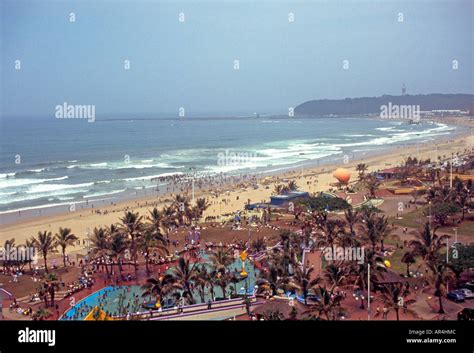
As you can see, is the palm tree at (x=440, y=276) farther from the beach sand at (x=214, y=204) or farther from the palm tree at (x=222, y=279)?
the beach sand at (x=214, y=204)

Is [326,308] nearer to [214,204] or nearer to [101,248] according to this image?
Answer: [101,248]

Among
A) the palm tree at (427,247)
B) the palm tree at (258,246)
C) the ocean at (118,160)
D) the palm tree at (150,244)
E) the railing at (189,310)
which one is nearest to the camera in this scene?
the railing at (189,310)

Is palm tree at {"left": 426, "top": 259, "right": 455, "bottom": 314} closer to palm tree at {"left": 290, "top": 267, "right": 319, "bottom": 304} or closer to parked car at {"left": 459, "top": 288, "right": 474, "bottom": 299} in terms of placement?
parked car at {"left": 459, "top": 288, "right": 474, "bottom": 299}

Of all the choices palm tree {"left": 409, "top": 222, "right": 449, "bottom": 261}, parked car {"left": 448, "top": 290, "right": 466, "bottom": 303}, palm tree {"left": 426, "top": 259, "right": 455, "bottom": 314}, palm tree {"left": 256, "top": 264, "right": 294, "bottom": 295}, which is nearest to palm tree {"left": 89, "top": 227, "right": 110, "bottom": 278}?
palm tree {"left": 256, "top": 264, "right": 294, "bottom": 295}

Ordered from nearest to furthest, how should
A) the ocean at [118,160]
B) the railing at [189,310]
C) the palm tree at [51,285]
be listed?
the railing at [189,310] < the palm tree at [51,285] < the ocean at [118,160]

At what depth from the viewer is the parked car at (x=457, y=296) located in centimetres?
1388

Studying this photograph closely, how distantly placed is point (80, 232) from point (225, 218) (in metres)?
7.69

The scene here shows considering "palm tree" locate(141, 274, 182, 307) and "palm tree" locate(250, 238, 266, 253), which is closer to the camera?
"palm tree" locate(141, 274, 182, 307)

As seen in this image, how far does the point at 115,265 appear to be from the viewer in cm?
1975

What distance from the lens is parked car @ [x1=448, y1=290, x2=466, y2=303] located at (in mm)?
13875

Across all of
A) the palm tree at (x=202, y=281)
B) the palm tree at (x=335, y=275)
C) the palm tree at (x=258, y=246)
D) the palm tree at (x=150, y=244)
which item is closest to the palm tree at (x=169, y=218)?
the palm tree at (x=150, y=244)

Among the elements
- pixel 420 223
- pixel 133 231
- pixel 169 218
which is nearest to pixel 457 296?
pixel 420 223

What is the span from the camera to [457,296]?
45.7 ft
